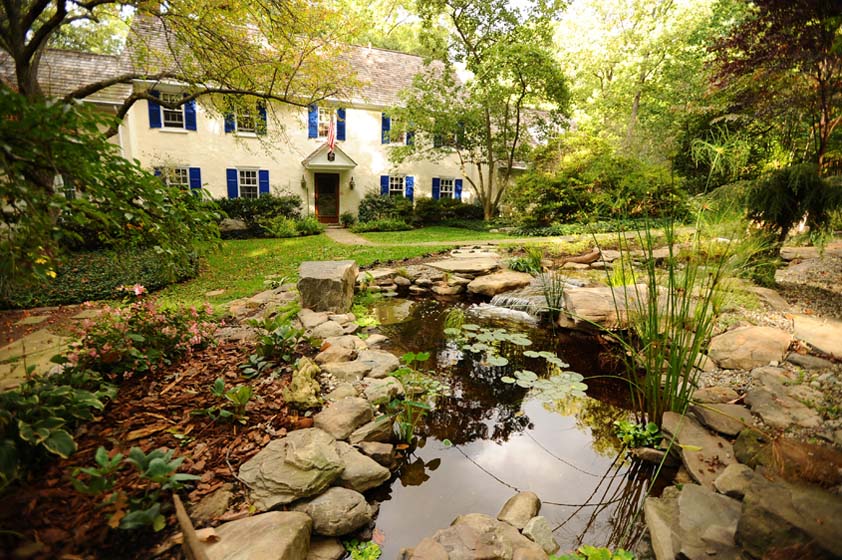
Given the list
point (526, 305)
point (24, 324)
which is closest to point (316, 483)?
point (526, 305)

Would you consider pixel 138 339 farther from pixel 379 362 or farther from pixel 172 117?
pixel 172 117

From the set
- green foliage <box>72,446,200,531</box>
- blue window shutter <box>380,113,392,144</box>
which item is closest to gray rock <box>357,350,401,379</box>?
green foliage <box>72,446,200,531</box>

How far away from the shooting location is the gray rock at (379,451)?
97.0 inches

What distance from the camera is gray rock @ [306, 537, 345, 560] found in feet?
6.04

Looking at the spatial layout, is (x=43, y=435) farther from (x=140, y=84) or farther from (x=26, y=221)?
(x=140, y=84)

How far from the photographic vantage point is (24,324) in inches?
189

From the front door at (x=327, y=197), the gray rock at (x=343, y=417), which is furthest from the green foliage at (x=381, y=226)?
the gray rock at (x=343, y=417)

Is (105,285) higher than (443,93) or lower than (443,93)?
lower

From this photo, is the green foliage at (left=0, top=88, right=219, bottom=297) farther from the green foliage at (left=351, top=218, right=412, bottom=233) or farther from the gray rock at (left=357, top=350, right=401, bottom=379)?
the green foliage at (left=351, top=218, right=412, bottom=233)

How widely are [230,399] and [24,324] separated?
14.3 ft

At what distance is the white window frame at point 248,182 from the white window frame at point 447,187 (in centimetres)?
757

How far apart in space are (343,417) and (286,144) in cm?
1429

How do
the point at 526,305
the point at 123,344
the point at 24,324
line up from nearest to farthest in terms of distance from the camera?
the point at 123,344, the point at 24,324, the point at 526,305

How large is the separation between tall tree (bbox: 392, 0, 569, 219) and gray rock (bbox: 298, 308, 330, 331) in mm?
9963
